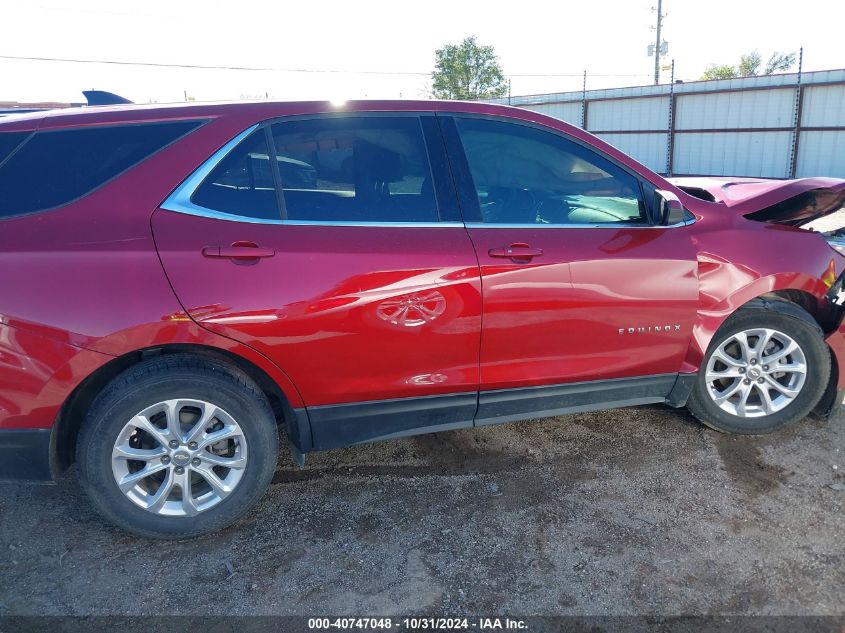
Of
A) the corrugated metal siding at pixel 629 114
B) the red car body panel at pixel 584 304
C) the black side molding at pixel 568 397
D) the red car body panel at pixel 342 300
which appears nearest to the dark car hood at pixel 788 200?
the red car body panel at pixel 584 304

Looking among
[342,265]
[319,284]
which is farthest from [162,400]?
[342,265]

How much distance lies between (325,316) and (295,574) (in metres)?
1.05

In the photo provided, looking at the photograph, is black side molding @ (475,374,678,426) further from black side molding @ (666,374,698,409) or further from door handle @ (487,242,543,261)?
door handle @ (487,242,543,261)

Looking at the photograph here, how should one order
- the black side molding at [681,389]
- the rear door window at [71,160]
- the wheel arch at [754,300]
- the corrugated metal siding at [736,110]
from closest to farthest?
1. the rear door window at [71,160]
2. the wheel arch at [754,300]
3. the black side molding at [681,389]
4. the corrugated metal siding at [736,110]

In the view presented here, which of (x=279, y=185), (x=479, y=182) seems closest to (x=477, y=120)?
(x=479, y=182)

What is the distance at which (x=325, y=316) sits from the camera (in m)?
2.73

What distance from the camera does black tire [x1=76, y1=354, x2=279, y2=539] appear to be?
260 cm

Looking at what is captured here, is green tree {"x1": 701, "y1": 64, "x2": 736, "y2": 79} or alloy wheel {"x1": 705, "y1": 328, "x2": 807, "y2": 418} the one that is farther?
green tree {"x1": 701, "y1": 64, "x2": 736, "y2": 79}

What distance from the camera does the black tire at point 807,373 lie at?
3.49 m

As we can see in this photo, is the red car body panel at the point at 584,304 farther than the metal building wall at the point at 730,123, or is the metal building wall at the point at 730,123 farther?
the metal building wall at the point at 730,123

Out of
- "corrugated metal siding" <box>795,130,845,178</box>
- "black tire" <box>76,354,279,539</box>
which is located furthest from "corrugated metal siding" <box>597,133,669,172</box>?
"black tire" <box>76,354,279,539</box>

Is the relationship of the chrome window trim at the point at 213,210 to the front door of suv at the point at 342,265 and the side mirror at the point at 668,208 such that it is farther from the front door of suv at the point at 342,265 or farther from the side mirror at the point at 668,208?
the side mirror at the point at 668,208

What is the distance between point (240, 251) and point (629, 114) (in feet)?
66.4

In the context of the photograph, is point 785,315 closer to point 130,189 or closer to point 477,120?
point 477,120
